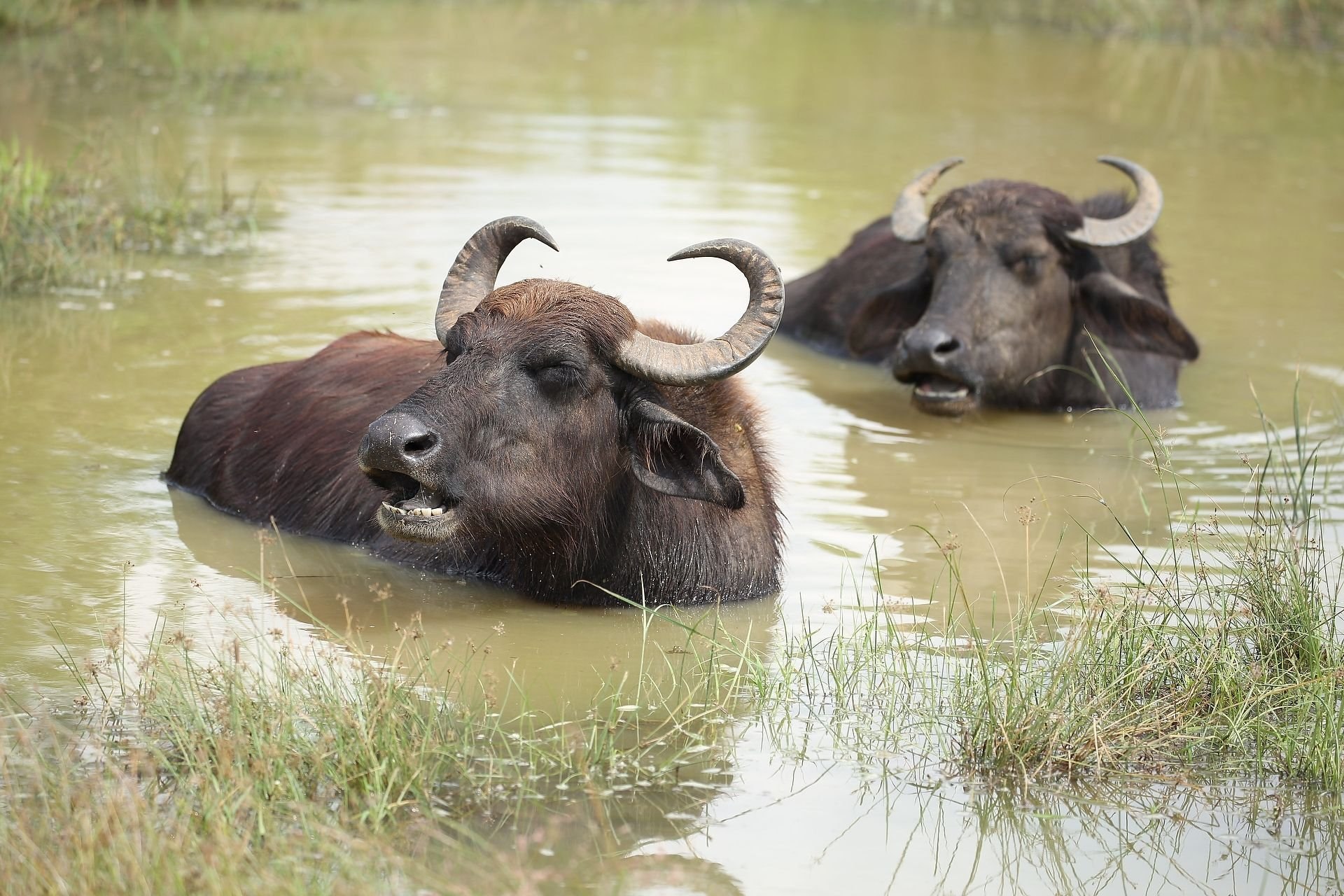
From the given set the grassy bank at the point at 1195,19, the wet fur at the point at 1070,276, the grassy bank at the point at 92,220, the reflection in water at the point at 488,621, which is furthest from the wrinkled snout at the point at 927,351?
the grassy bank at the point at 1195,19

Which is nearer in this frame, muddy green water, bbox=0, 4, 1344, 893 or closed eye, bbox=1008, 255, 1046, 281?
muddy green water, bbox=0, 4, 1344, 893

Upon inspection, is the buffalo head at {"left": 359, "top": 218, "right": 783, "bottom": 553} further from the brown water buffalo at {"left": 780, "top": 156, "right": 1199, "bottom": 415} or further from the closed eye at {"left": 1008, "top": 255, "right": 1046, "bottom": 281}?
the closed eye at {"left": 1008, "top": 255, "right": 1046, "bottom": 281}

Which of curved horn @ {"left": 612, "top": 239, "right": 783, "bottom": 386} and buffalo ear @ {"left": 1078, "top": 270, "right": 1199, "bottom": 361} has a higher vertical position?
curved horn @ {"left": 612, "top": 239, "right": 783, "bottom": 386}

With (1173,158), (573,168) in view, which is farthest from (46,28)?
(1173,158)

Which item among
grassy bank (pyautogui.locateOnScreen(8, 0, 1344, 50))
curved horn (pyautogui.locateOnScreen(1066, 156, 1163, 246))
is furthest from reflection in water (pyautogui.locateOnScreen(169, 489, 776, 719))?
grassy bank (pyautogui.locateOnScreen(8, 0, 1344, 50))

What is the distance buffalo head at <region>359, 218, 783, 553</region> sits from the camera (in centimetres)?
531

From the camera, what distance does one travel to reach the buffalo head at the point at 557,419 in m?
5.31

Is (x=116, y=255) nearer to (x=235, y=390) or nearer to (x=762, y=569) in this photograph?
(x=235, y=390)

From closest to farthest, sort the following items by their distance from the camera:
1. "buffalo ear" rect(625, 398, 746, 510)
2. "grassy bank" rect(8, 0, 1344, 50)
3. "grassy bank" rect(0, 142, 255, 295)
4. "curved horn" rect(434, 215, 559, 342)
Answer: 1. "buffalo ear" rect(625, 398, 746, 510)
2. "curved horn" rect(434, 215, 559, 342)
3. "grassy bank" rect(0, 142, 255, 295)
4. "grassy bank" rect(8, 0, 1344, 50)

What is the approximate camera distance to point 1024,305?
8.56 metres

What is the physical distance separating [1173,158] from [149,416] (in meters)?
9.84

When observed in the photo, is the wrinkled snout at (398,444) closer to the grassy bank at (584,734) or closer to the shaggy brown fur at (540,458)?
the shaggy brown fur at (540,458)

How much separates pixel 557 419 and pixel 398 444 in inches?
23.1

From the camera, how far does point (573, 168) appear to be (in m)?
13.2
